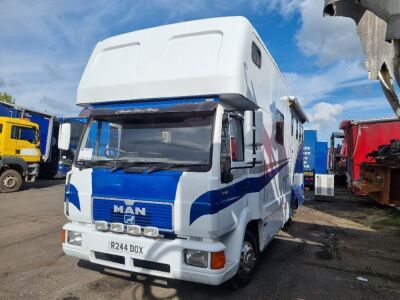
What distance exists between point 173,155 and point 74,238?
164 centimetres

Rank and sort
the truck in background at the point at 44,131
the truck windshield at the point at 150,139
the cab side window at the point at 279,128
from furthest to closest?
the truck in background at the point at 44,131, the cab side window at the point at 279,128, the truck windshield at the point at 150,139

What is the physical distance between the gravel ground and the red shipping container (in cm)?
445

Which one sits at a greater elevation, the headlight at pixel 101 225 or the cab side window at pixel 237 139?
the cab side window at pixel 237 139

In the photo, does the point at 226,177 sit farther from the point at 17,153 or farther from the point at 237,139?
the point at 17,153

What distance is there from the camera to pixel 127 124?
4.40 m

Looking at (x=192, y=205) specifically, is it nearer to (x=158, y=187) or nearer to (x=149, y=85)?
(x=158, y=187)

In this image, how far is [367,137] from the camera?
523 inches

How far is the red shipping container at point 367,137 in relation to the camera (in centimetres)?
1298

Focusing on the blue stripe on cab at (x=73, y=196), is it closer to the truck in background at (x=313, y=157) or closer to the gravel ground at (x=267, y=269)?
the gravel ground at (x=267, y=269)

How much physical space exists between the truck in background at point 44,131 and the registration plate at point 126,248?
13.1 metres

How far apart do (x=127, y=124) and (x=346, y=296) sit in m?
3.53

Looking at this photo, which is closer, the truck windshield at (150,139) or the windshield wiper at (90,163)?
the truck windshield at (150,139)

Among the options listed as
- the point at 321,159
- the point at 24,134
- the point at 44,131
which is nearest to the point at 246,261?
the point at 24,134

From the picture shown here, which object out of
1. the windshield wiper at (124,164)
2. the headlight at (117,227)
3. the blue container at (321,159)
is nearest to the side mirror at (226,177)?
the windshield wiper at (124,164)
